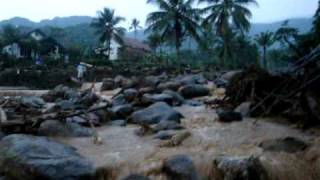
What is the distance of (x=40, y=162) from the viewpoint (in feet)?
22.3

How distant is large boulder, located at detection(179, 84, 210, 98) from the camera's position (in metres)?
15.8

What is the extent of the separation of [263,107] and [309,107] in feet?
5.71

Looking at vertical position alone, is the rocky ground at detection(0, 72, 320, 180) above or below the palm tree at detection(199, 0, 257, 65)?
below

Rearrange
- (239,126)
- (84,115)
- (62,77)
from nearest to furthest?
1. (239,126)
2. (84,115)
3. (62,77)

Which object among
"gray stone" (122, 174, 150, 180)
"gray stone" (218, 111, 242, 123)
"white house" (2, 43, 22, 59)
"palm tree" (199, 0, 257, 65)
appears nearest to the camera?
"gray stone" (122, 174, 150, 180)

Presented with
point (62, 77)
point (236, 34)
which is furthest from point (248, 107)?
point (236, 34)

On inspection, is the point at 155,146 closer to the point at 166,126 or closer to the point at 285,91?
the point at 166,126

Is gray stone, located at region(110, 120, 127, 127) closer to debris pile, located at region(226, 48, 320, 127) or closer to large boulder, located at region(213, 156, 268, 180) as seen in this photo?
debris pile, located at region(226, 48, 320, 127)

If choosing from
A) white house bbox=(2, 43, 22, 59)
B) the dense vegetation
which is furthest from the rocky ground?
white house bbox=(2, 43, 22, 59)

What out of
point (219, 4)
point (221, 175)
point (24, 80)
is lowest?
point (24, 80)

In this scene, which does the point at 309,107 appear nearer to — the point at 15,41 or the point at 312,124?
the point at 312,124

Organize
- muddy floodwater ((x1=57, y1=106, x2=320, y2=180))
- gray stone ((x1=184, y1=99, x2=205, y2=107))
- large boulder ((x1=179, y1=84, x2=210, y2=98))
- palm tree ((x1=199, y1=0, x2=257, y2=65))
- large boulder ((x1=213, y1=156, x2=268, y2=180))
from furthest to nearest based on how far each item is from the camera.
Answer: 1. palm tree ((x1=199, y1=0, x2=257, y2=65))
2. large boulder ((x1=179, y1=84, x2=210, y2=98))
3. gray stone ((x1=184, y1=99, x2=205, y2=107))
4. muddy floodwater ((x1=57, y1=106, x2=320, y2=180))
5. large boulder ((x1=213, y1=156, x2=268, y2=180))

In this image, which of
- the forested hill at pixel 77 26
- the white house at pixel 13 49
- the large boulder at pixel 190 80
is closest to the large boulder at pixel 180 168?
the large boulder at pixel 190 80

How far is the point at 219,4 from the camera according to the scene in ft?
118
